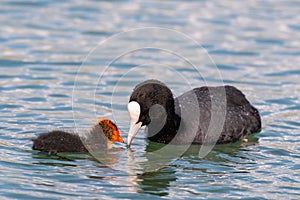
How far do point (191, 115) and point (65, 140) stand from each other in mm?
1636

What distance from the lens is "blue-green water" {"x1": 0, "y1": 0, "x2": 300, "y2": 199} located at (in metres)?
7.07

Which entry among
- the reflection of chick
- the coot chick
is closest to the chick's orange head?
the reflection of chick

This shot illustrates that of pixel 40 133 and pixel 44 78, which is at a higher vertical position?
pixel 44 78

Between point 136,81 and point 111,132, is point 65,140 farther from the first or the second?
point 136,81

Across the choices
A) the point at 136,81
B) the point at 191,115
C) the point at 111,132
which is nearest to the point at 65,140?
the point at 111,132

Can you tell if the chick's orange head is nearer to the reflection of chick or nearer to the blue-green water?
the reflection of chick

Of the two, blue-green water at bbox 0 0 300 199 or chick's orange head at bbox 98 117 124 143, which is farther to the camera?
chick's orange head at bbox 98 117 124 143

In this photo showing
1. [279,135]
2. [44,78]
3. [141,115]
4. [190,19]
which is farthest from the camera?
[190,19]

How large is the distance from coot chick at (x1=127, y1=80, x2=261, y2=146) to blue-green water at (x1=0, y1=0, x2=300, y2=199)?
18 centimetres

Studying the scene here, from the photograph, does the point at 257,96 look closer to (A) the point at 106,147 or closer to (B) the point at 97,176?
(A) the point at 106,147

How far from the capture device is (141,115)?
770cm

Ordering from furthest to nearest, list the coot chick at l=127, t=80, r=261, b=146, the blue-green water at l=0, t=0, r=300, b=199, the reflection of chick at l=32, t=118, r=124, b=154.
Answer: the coot chick at l=127, t=80, r=261, b=146 < the reflection of chick at l=32, t=118, r=124, b=154 < the blue-green water at l=0, t=0, r=300, b=199

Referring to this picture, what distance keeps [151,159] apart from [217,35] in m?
6.08

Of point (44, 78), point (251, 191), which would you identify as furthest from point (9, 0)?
point (251, 191)
